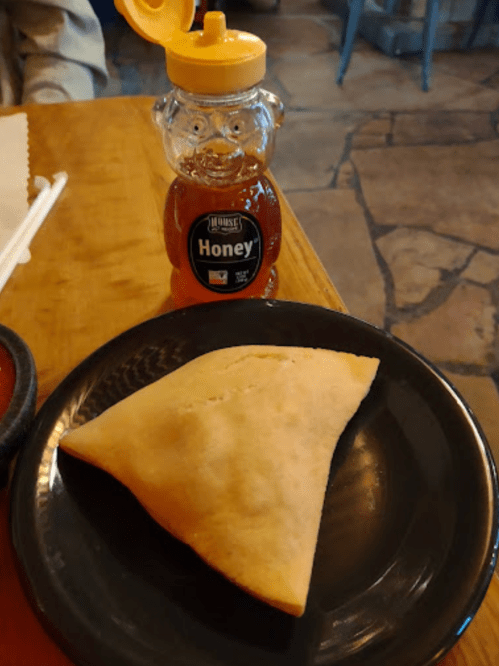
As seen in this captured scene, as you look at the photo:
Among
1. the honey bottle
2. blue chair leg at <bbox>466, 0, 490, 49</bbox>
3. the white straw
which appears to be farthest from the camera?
blue chair leg at <bbox>466, 0, 490, 49</bbox>

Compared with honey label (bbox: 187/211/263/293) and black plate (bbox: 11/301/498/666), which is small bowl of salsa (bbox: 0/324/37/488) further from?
honey label (bbox: 187/211/263/293)

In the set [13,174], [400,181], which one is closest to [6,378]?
[13,174]

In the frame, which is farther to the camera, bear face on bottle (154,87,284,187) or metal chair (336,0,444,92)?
metal chair (336,0,444,92)

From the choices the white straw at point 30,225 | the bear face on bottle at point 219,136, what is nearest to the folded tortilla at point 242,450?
the bear face on bottle at point 219,136

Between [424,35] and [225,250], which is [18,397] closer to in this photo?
[225,250]

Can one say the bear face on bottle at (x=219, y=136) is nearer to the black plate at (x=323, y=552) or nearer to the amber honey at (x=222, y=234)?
the amber honey at (x=222, y=234)

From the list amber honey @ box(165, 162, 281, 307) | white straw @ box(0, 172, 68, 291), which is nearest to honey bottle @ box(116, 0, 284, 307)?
amber honey @ box(165, 162, 281, 307)
